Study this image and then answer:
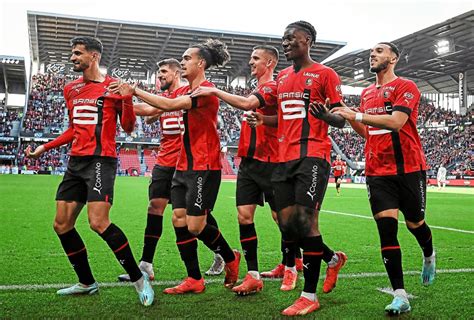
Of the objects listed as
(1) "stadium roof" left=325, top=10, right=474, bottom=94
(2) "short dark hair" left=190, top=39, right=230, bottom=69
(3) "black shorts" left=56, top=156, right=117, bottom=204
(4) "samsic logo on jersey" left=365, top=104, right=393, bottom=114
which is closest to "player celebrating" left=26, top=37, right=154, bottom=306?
(3) "black shorts" left=56, top=156, right=117, bottom=204

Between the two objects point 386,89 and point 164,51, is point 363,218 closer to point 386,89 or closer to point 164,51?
point 386,89

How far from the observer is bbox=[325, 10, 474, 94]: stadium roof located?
38.7 meters

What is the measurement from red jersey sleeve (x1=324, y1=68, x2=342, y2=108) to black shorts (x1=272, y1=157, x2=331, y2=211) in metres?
0.54

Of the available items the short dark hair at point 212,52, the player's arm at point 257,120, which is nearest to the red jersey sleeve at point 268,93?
the player's arm at point 257,120

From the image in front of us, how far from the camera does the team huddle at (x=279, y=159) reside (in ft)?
13.8

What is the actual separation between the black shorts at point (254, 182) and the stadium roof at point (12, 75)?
47692 millimetres

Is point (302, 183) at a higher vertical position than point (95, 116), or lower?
lower

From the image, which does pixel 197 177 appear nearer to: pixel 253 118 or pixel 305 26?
pixel 253 118

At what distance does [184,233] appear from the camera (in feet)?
16.5

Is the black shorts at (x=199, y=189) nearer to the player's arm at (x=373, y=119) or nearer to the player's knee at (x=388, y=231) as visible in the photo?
the player's arm at (x=373, y=119)

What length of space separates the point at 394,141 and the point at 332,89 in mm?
819

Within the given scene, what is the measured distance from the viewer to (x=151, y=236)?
5.82 metres

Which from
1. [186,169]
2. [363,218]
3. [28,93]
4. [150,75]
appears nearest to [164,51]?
[150,75]

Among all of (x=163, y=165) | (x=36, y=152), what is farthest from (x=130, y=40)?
(x=36, y=152)
